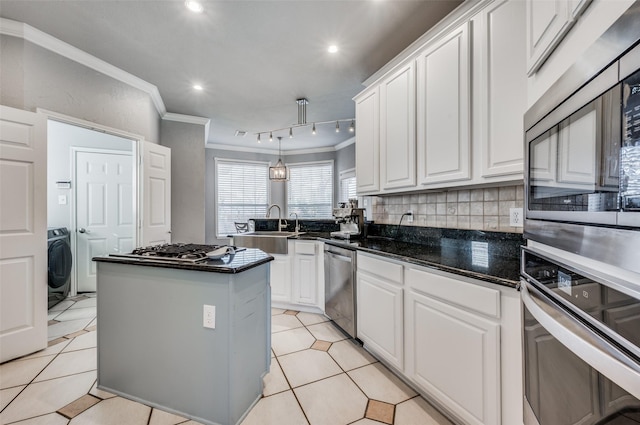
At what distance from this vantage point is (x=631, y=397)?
1.49 feet

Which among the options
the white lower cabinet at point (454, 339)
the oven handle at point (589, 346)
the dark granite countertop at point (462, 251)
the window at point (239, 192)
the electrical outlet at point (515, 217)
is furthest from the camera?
the window at point (239, 192)

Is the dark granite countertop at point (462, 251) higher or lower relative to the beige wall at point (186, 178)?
lower

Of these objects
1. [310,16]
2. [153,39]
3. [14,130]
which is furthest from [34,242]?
[310,16]

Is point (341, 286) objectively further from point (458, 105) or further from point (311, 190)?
point (311, 190)

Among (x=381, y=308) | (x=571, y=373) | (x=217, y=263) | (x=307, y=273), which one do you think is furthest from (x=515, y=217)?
(x=307, y=273)

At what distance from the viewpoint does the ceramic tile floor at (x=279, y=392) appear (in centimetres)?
151

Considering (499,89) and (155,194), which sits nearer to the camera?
(499,89)

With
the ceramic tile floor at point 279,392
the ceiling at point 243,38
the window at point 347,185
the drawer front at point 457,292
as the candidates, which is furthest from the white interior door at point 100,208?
the window at point 347,185

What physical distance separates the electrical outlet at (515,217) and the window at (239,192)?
5.52 m

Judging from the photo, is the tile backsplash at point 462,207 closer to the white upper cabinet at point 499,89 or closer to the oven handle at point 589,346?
the white upper cabinet at point 499,89

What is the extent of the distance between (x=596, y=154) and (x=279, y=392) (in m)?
1.94

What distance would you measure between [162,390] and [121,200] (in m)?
3.21

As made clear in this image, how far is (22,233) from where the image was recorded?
7.09ft

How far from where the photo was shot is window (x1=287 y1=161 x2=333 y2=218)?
646 centimetres
